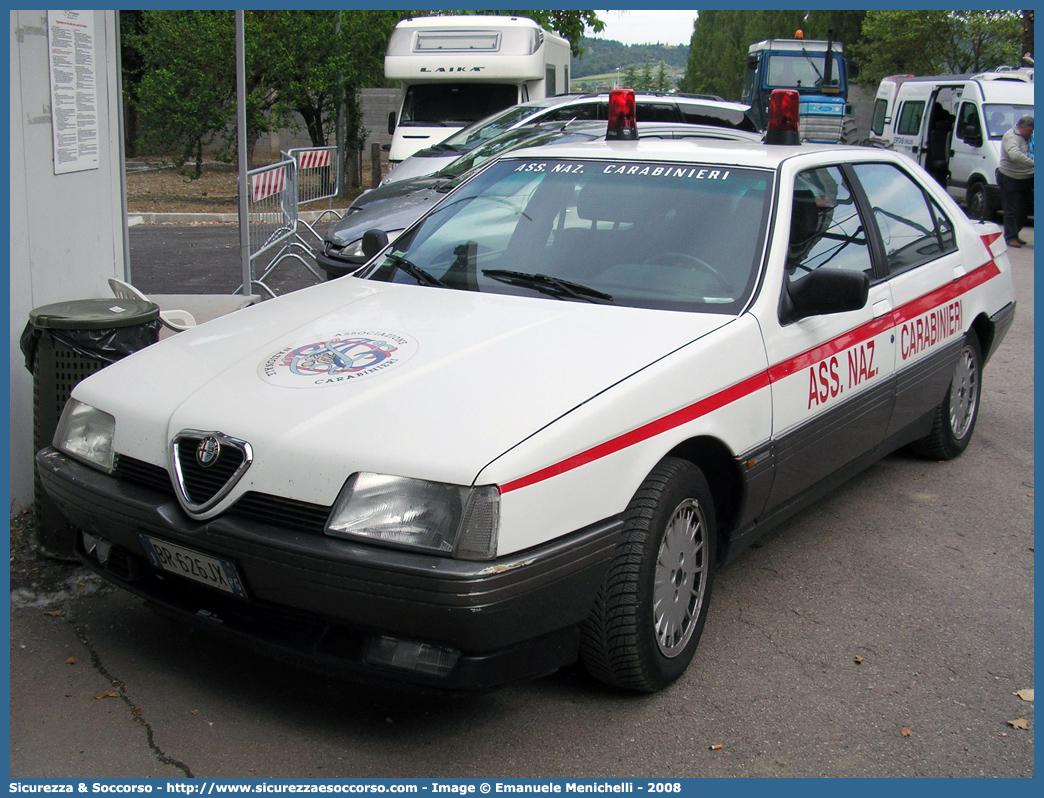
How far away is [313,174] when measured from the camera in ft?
35.2

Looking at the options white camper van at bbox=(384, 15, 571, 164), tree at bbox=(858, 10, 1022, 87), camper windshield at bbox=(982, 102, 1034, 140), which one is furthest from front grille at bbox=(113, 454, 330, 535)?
tree at bbox=(858, 10, 1022, 87)

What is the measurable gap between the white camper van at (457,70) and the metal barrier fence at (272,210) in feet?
18.1

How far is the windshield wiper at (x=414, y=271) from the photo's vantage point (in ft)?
13.6

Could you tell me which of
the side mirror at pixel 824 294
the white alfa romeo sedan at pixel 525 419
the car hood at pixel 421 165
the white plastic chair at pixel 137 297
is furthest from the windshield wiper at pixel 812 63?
the side mirror at pixel 824 294

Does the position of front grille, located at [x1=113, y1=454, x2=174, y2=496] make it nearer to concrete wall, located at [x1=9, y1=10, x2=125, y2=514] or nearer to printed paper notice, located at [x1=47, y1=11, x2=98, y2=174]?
concrete wall, located at [x1=9, y1=10, x2=125, y2=514]

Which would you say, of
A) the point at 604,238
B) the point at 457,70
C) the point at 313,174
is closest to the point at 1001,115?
the point at 457,70

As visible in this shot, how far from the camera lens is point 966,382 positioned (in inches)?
224

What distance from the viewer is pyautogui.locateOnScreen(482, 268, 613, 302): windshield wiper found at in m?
3.79

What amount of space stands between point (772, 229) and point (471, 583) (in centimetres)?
194

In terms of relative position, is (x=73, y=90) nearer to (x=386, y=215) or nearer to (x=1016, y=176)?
(x=386, y=215)

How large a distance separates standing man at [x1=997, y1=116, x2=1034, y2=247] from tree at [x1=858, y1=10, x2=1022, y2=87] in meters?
21.9

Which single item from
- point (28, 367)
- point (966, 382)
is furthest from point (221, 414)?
point (966, 382)

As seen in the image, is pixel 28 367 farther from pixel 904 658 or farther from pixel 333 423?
pixel 904 658

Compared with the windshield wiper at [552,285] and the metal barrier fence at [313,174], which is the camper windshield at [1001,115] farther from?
the windshield wiper at [552,285]
